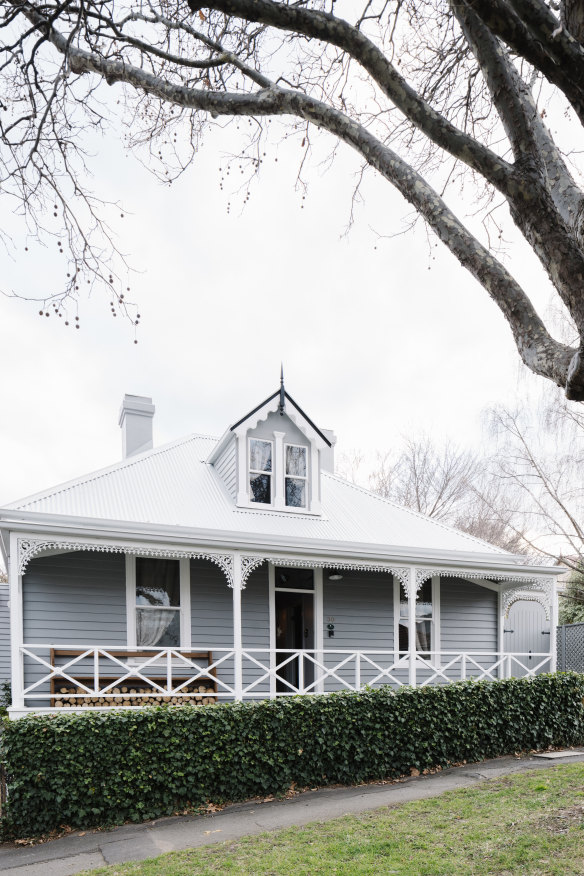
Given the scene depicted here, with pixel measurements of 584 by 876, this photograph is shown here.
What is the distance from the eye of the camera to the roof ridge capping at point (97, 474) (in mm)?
10141

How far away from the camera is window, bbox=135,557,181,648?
1049 centimetres

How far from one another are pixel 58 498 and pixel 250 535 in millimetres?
3167

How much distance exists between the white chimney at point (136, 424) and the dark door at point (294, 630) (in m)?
4.78

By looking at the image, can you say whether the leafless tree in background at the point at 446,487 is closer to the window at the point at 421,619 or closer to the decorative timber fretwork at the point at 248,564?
the window at the point at 421,619

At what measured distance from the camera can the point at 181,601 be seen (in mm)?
10758

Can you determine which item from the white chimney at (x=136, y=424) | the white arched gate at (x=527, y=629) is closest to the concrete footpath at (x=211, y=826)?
the white arched gate at (x=527, y=629)

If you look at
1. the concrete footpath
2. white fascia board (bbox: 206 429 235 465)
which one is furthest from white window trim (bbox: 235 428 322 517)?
the concrete footpath

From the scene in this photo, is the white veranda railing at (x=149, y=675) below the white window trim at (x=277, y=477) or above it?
below

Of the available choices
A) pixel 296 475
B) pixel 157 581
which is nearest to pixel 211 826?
pixel 157 581

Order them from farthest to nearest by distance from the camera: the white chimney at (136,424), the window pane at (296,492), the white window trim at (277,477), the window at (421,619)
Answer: the white chimney at (136,424), the window pane at (296,492), the window at (421,619), the white window trim at (277,477)

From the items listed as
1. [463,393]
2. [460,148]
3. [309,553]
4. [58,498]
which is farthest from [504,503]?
[460,148]

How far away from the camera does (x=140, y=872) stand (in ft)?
17.4

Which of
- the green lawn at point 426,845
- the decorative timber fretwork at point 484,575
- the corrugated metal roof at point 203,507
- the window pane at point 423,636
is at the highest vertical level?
the corrugated metal roof at point 203,507

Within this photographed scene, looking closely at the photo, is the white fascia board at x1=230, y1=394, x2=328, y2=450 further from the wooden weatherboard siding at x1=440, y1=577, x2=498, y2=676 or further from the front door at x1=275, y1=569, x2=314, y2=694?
the wooden weatherboard siding at x1=440, y1=577, x2=498, y2=676
